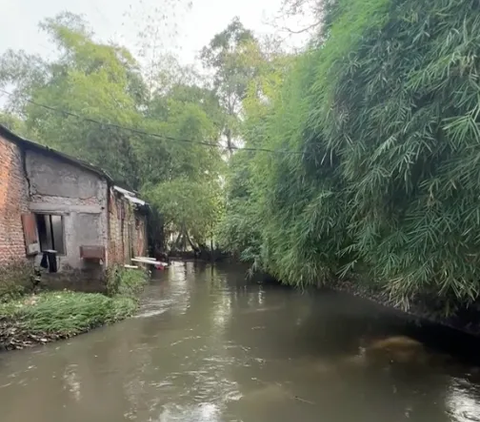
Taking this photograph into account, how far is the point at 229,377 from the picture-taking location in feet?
17.6

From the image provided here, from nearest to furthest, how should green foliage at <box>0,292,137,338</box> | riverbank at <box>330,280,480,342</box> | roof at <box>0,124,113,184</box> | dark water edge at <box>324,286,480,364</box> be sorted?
dark water edge at <box>324,286,480,364</box> → green foliage at <box>0,292,137,338</box> → riverbank at <box>330,280,480,342</box> → roof at <box>0,124,113,184</box>

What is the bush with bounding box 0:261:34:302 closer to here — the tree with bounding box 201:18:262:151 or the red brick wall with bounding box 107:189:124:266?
the red brick wall with bounding box 107:189:124:266

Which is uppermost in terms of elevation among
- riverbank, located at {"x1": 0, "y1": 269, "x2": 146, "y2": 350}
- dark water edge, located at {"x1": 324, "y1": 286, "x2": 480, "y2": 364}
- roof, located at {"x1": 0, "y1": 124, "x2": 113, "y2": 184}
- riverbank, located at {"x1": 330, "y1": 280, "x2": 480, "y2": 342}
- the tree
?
the tree

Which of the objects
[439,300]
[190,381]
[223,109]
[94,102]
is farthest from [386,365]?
[223,109]

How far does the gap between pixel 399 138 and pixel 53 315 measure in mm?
6195

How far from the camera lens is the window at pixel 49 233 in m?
9.57

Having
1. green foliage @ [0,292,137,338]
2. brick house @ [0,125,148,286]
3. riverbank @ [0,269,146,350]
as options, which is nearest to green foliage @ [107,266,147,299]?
brick house @ [0,125,148,286]

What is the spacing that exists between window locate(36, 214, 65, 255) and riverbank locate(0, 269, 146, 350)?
176 centimetres

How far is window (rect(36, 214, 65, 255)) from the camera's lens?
9566 millimetres

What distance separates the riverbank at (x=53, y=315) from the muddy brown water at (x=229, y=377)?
242mm

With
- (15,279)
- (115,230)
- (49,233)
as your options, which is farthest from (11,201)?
(115,230)

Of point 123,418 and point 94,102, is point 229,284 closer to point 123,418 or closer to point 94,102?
point 94,102

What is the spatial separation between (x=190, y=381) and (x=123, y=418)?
1.12 metres

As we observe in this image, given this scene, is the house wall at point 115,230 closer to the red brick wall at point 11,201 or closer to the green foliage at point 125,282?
the green foliage at point 125,282
